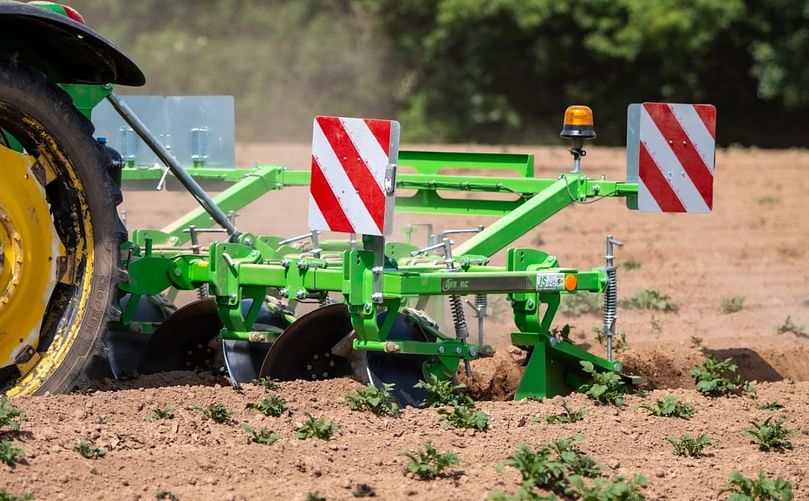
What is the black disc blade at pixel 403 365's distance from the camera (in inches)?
221

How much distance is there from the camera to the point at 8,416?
428cm

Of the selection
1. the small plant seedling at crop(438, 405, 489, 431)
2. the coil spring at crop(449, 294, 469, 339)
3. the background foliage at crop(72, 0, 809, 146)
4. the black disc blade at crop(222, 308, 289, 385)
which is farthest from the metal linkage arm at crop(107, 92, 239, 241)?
the background foliage at crop(72, 0, 809, 146)

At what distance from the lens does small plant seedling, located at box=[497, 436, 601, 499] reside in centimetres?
421

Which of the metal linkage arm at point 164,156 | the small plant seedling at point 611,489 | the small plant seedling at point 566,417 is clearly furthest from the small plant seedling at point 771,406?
the metal linkage arm at point 164,156

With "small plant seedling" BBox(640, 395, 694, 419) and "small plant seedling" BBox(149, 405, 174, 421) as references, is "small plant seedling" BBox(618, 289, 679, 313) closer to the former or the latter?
"small plant seedling" BBox(640, 395, 694, 419)

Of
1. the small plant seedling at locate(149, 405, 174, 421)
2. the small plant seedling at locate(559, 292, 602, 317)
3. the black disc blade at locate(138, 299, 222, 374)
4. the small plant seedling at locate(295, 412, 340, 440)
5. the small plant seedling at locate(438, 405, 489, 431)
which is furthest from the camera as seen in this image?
the small plant seedling at locate(559, 292, 602, 317)

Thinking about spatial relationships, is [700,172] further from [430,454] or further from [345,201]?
[430,454]

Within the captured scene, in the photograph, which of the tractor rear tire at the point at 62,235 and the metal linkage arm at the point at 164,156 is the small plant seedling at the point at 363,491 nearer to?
the tractor rear tire at the point at 62,235

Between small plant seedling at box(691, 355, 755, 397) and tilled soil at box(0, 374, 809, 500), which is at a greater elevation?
small plant seedling at box(691, 355, 755, 397)

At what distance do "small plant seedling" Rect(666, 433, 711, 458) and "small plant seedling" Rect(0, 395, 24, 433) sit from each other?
2230mm

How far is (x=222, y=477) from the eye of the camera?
4172 millimetres

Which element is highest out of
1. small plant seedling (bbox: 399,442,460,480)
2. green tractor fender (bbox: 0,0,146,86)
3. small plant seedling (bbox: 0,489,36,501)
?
green tractor fender (bbox: 0,0,146,86)

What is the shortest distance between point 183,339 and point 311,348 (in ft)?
2.58

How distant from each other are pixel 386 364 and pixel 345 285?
60 cm
